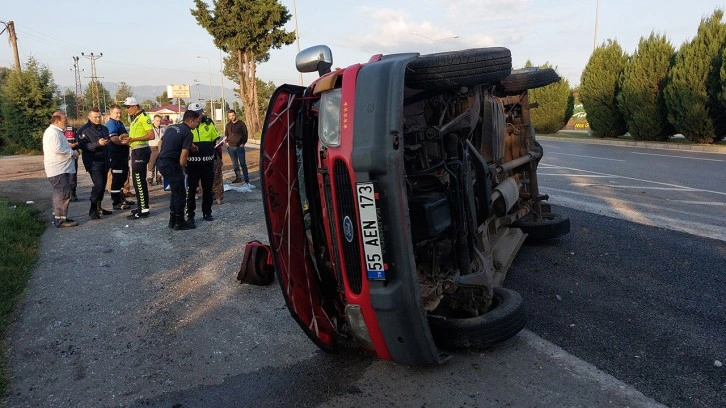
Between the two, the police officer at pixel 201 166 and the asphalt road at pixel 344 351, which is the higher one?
the police officer at pixel 201 166

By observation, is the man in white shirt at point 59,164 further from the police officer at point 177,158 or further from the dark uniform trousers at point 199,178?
the dark uniform trousers at point 199,178

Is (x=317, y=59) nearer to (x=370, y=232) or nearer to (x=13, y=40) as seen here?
(x=370, y=232)

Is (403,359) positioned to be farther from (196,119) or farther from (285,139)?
(196,119)

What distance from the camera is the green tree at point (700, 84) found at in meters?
20.1

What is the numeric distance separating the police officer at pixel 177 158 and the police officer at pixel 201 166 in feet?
0.90

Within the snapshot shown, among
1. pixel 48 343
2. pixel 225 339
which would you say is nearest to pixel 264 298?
pixel 225 339

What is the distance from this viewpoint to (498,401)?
2.84m

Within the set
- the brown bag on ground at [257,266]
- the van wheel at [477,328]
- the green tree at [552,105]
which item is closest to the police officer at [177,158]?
the brown bag on ground at [257,266]

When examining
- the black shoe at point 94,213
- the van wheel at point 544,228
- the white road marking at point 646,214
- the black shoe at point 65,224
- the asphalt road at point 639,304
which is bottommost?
the asphalt road at point 639,304

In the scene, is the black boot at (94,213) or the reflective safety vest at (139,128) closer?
the black boot at (94,213)

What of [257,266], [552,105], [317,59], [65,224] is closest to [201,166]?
[65,224]

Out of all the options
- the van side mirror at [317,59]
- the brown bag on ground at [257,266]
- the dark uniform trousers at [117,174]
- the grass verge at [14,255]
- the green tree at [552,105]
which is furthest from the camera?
the green tree at [552,105]

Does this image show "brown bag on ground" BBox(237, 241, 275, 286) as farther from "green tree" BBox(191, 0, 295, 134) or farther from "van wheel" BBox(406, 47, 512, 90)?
"green tree" BBox(191, 0, 295, 134)

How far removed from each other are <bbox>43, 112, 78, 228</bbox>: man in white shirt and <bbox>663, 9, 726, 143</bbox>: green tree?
71.1 ft
